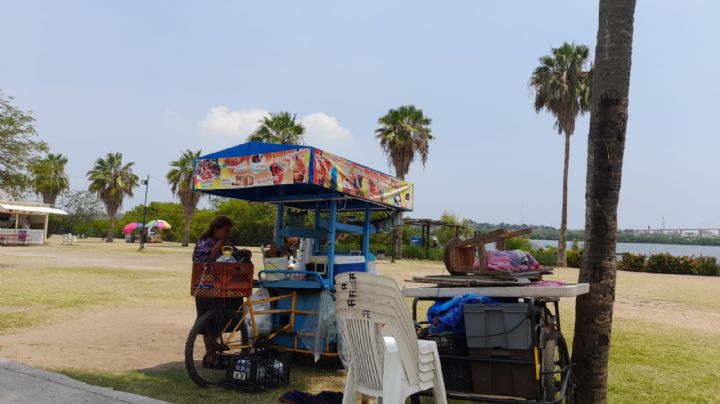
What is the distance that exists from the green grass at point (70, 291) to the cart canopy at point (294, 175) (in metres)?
4.41

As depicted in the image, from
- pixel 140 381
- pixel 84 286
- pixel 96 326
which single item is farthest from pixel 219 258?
pixel 84 286

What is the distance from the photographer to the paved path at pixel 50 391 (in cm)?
450

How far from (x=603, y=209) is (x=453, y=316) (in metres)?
1.58

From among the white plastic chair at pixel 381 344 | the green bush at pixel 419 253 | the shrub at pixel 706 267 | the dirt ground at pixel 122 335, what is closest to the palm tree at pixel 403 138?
the green bush at pixel 419 253

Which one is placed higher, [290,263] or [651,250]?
[651,250]

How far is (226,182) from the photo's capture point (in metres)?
6.39

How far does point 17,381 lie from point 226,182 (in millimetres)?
2883

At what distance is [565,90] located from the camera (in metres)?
38.0

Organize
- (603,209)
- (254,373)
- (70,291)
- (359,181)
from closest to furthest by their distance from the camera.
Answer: (603,209) → (254,373) → (359,181) → (70,291)

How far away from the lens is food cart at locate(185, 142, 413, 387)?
5.76m

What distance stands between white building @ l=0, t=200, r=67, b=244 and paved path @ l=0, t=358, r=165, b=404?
40.9m

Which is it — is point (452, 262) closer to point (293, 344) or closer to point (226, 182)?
point (293, 344)

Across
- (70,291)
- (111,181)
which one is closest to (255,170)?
(70,291)

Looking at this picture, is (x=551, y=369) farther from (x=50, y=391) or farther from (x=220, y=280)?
(x=50, y=391)
